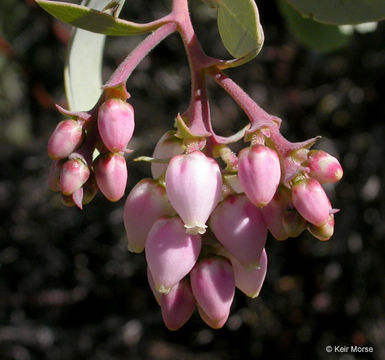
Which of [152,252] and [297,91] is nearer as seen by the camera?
[152,252]

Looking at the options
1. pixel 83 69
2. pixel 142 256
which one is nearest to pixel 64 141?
pixel 83 69

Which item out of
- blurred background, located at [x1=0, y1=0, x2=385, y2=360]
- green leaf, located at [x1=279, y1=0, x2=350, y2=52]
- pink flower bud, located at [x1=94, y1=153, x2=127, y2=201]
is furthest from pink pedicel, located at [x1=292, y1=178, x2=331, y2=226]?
blurred background, located at [x1=0, y1=0, x2=385, y2=360]

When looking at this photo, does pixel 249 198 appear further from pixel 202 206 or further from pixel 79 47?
pixel 79 47

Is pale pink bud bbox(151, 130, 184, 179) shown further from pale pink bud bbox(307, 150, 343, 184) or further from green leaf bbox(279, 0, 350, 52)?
green leaf bbox(279, 0, 350, 52)

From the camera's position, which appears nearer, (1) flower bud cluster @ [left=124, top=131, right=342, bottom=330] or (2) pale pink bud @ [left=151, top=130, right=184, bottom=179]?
(1) flower bud cluster @ [left=124, top=131, right=342, bottom=330]

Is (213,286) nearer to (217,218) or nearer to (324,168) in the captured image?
(217,218)

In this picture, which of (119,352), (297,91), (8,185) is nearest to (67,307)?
(119,352)
